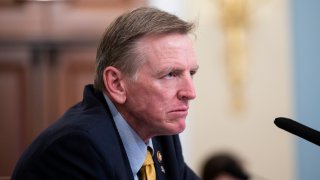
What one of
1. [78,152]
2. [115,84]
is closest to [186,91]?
[115,84]

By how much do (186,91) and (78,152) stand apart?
30 cm

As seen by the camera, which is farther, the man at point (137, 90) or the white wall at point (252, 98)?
the white wall at point (252, 98)

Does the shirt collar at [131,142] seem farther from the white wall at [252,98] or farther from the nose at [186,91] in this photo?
the white wall at [252,98]

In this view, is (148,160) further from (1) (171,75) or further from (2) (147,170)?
(1) (171,75)

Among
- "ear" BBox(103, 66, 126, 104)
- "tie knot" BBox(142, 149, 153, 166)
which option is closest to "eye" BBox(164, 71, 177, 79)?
"ear" BBox(103, 66, 126, 104)

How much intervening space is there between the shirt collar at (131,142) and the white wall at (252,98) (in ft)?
5.61

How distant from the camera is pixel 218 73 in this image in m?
3.09

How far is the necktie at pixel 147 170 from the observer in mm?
1396

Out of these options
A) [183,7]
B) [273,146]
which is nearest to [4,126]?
[183,7]

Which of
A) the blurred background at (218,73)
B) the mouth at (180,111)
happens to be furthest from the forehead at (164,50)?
the blurred background at (218,73)

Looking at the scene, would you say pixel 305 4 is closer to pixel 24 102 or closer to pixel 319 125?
pixel 319 125

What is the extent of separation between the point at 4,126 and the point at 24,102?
6.7 inches

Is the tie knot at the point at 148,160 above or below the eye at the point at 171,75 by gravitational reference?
below

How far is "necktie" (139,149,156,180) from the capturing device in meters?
1.40
